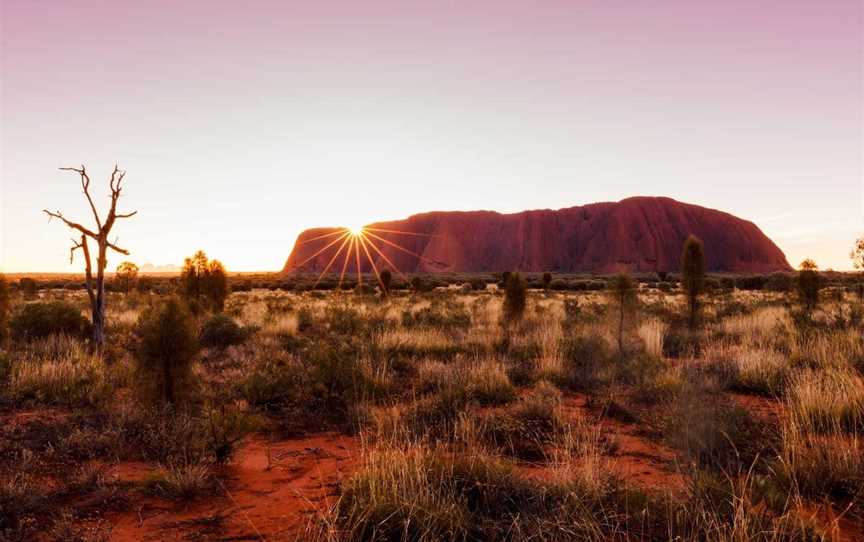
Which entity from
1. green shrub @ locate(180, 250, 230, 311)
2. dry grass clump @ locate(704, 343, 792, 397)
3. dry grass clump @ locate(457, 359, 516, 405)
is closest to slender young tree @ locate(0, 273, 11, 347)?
green shrub @ locate(180, 250, 230, 311)

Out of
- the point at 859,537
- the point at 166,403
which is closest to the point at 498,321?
the point at 166,403

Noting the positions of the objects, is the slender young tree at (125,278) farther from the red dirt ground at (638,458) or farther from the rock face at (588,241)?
the rock face at (588,241)

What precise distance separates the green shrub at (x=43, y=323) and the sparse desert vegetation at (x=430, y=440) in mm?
649

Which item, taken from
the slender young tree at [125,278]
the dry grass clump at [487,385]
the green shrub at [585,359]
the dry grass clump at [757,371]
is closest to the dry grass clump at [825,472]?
the dry grass clump at [757,371]

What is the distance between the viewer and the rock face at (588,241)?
9912 centimetres

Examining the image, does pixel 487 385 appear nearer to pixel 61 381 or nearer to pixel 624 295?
pixel 624 295

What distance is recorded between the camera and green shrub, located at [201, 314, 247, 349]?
1218 cm

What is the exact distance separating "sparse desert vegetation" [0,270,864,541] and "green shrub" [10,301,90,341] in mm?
649

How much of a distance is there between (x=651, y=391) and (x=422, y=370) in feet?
11.7

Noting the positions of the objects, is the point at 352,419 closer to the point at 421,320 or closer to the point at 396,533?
the point at 396,533

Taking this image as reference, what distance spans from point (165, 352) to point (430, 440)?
3.50 m

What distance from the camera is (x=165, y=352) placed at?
618 centimetres

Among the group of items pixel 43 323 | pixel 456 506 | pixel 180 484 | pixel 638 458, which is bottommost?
pixel 638 458

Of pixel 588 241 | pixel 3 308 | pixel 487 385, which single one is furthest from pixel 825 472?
pixel 588 241
